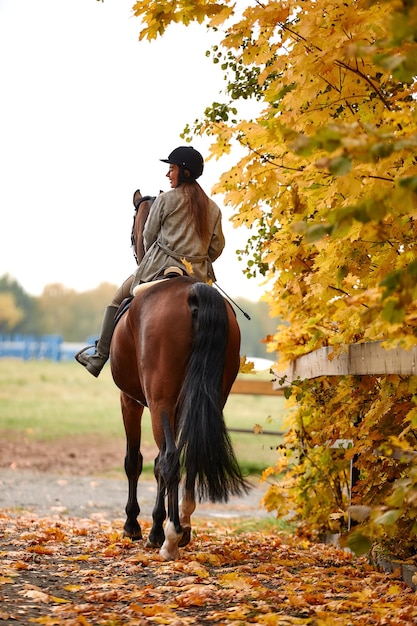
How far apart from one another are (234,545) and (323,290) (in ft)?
6.99

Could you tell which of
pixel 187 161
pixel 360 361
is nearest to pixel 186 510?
pixel 360 361

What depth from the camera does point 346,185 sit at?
Answer: 12.1 ft

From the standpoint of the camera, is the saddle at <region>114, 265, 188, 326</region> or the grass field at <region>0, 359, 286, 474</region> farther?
the grass field at <region>0, 359, 286, 474</region>

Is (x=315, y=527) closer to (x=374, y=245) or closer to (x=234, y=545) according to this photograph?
(x=234, y=545)

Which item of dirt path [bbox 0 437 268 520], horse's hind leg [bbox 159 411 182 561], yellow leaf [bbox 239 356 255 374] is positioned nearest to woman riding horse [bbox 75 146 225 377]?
yellow leaf [bbox 239 356 255 374]

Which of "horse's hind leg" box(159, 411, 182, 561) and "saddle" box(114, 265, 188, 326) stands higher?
"saddle" box(114, 265, 188, 326)

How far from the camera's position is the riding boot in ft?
21.2

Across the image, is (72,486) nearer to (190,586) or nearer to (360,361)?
(190,586)

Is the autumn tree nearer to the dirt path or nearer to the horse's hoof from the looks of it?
the horse's hoof

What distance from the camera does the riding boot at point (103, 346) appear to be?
6.45 m

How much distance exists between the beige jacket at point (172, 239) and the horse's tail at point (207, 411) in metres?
0.64

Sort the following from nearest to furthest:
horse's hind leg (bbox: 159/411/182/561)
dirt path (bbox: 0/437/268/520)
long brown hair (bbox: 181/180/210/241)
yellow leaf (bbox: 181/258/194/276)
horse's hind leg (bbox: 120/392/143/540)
A: horse's hind leg (bbox: 159/411/182/561), yellow leaf (bbox: 181/258/194/276), long brown hair (bbox: 181/180/210/241), horse's hind leg (bbox: 120/392/143/540), dirt path (bbox: 0/437/268/520)

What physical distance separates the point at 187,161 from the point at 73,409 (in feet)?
81.5

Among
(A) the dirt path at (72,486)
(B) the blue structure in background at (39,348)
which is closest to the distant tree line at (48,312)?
(B) the blue structure in background at (39,348)
